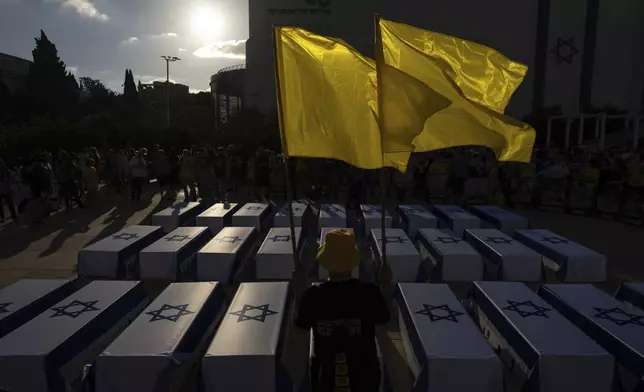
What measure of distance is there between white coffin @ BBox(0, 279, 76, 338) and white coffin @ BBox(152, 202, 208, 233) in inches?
188

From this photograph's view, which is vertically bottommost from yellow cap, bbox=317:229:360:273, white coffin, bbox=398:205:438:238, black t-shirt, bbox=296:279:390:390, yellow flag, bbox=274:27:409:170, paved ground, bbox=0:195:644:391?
paved ground, bbox=0:195:644:391

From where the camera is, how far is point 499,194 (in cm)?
1522

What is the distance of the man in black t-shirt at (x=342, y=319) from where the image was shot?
2.92 m

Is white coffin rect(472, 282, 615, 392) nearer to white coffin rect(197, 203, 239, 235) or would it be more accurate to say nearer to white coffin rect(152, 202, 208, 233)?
white coffin rect(197, 203, 239, 235)

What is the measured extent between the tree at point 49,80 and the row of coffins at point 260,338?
46908 millimetres

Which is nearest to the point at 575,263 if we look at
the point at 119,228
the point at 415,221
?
the point at 415,221

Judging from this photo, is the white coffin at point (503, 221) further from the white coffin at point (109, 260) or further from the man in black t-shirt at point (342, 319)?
the man in black t-shirt at point (342, 319)

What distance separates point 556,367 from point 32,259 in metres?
9.75

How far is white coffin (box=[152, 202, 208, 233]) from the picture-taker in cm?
1122

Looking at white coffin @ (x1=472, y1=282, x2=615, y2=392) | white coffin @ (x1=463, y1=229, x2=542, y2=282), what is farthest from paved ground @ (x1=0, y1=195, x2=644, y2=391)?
white coffin @ (x1=463, y1=229, x2=542, y2=282)

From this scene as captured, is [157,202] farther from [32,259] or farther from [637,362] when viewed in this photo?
[637,362]

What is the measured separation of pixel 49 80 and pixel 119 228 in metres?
45.0

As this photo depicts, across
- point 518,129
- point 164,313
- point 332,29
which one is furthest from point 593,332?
point 332,29

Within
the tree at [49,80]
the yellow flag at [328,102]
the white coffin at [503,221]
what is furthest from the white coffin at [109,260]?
the tree at [49,80]
